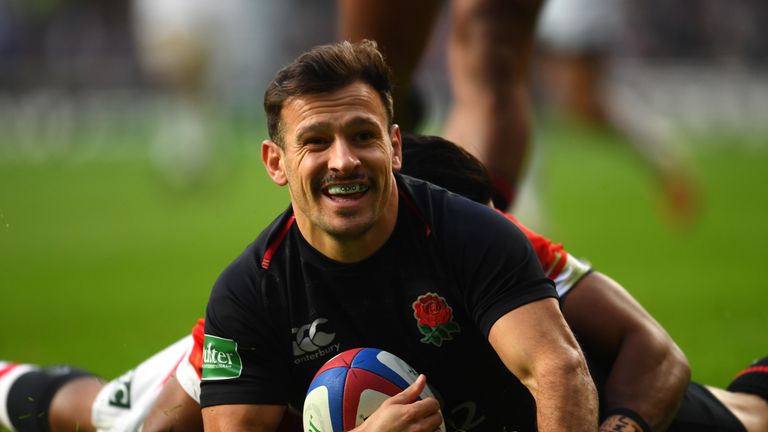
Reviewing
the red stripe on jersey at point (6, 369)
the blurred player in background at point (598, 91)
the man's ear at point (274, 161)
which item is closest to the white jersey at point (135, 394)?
the red stripe on jersey at point (6, 369)

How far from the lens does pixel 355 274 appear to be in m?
4.01

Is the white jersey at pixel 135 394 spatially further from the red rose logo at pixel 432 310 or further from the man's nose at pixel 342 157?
the man's nose at pixel 342 157

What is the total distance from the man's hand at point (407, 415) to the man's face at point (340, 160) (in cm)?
52

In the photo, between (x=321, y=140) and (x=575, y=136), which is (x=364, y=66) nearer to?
(x=321, y=140)

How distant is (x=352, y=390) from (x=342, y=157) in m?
0.71

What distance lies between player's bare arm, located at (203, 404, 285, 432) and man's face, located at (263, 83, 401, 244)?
581 millimetres

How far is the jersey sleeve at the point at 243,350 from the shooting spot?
396cm

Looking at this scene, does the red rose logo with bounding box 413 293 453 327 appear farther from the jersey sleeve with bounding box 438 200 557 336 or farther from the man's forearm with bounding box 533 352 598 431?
Answer: the man's forearm with bounding box 533 352 598 431

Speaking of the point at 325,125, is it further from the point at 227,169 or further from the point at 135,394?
the point at 227,169

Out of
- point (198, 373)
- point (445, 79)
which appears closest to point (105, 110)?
point (445, 79)

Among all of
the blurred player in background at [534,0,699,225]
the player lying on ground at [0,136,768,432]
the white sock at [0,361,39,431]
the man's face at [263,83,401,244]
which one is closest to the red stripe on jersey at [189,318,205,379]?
the player lying on ground at [0,136,768,432]

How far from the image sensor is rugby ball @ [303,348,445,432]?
3.87 meters

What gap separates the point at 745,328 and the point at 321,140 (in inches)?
165

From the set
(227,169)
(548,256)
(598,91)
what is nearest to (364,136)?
(548,256)
